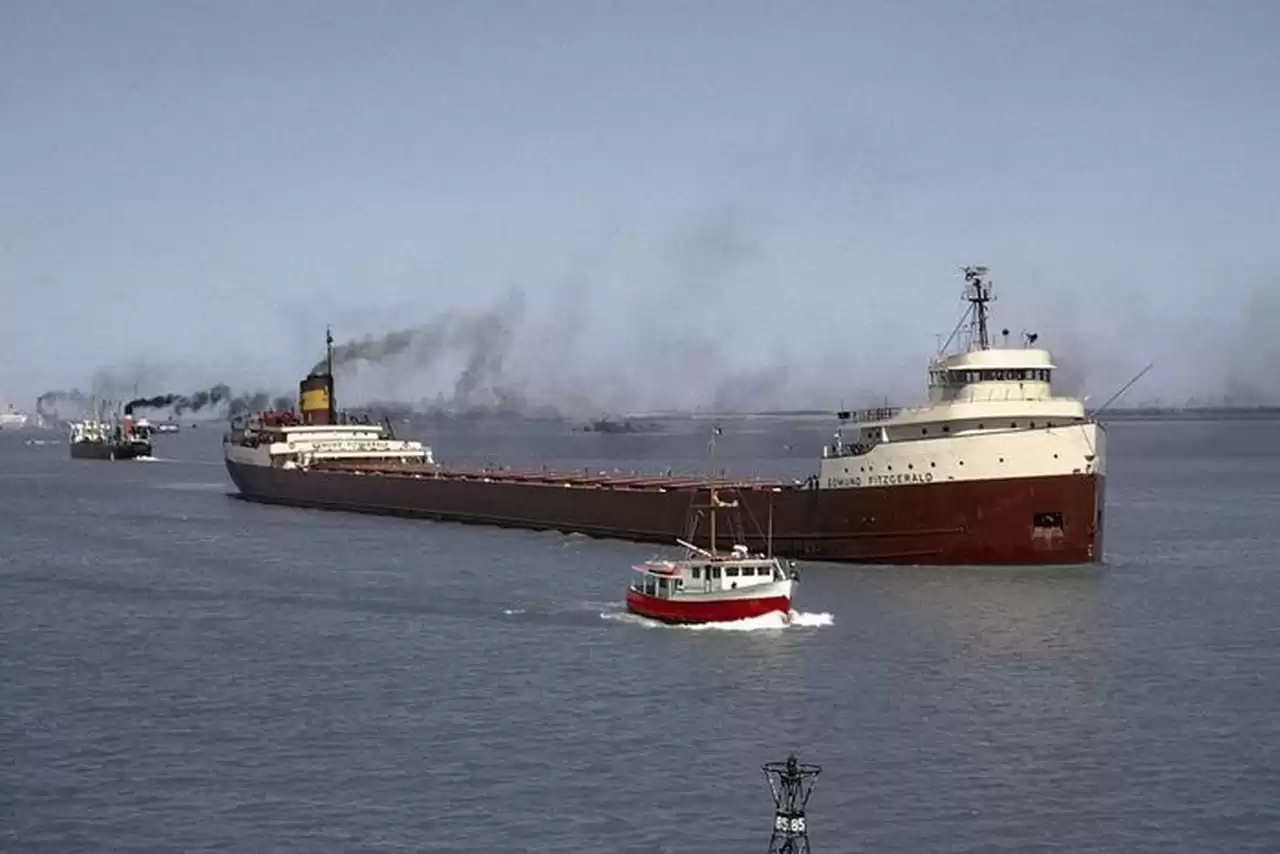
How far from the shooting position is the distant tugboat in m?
145

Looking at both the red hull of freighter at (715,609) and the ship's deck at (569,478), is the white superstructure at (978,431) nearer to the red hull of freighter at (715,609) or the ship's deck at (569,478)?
the ship's deck at (569,478)

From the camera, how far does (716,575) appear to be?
35188 mm

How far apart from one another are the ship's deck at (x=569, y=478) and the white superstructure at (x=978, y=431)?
3.86 metres

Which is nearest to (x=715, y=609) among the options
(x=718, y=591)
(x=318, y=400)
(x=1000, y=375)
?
(x=718, y=591)

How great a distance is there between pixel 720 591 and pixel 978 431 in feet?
39.3

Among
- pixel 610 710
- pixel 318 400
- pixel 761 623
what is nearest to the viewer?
pixel 610 710

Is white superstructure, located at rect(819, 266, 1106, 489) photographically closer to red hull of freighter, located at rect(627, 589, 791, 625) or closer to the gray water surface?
the gray water surface

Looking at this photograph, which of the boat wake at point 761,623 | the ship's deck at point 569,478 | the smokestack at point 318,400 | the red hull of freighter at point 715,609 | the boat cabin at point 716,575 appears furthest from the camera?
the smokestack at point 318,400

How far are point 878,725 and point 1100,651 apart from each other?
8.61 meters

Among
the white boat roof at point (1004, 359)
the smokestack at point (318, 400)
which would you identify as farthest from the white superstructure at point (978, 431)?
the smokestack at point (318, 400)

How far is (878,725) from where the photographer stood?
25469mm

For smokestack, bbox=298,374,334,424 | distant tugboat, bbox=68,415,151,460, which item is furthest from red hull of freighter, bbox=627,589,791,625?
distant tugboat, bbox=68,415,151,460

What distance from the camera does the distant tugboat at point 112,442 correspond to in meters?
145

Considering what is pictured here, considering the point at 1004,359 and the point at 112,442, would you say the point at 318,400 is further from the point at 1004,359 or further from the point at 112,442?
the point at 112,442
